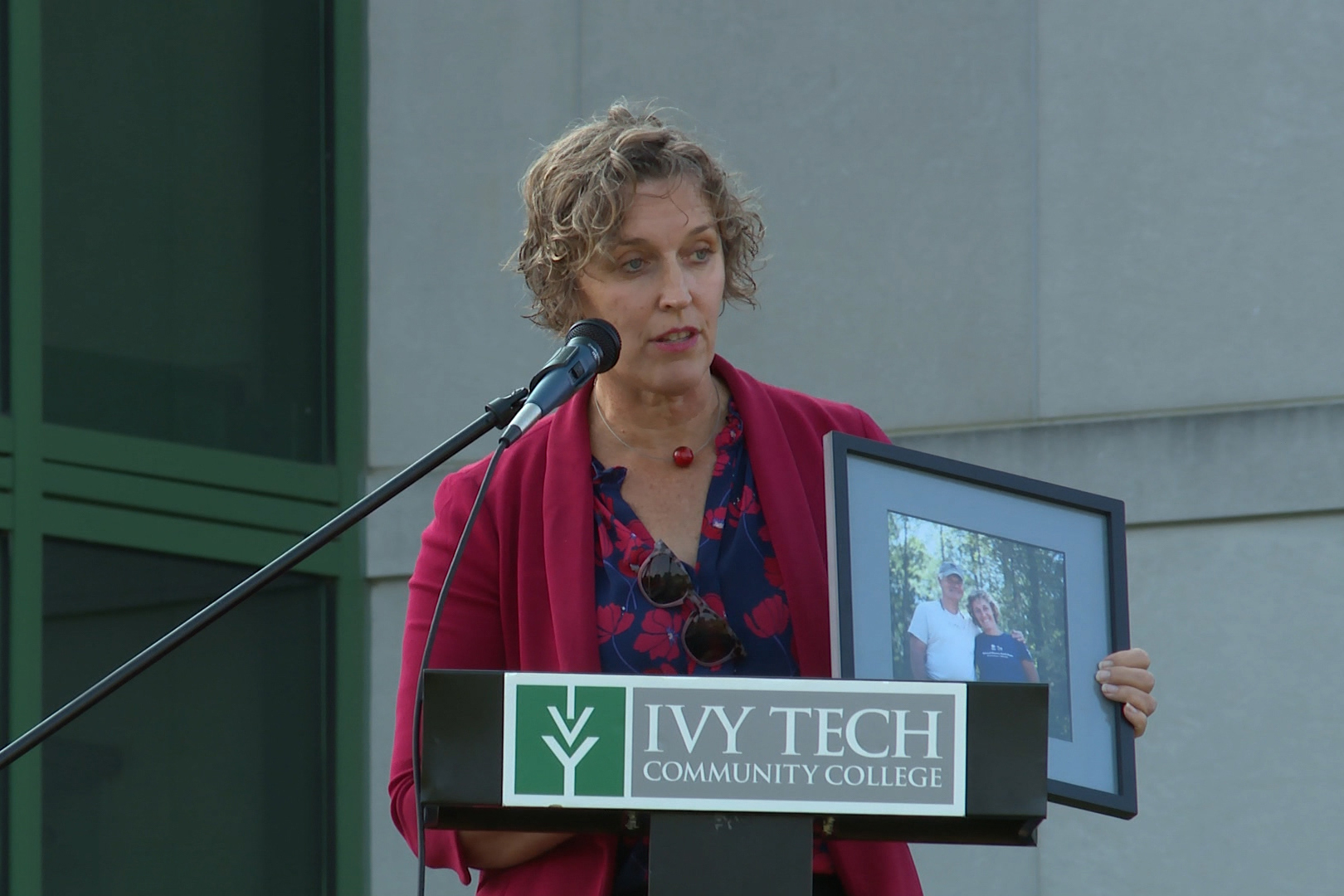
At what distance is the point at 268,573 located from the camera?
6.02 feet

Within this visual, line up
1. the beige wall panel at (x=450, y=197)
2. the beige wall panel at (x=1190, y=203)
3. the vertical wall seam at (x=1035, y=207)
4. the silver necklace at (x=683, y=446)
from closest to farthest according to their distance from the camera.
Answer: the silver necklace at (x=683, y=446)
the beige wall panel at (x=1190, y=203)
the vertical wall seam at (x=1035, y=207)
the beige wall panel at (x=450, y=197)

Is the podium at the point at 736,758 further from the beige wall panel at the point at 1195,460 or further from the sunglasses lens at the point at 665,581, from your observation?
the beige wall panel at the point at 1195,460

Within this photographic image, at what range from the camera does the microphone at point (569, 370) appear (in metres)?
1.85

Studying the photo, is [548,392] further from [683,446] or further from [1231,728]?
[1231,728]

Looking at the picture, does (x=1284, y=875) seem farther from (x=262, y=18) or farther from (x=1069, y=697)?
(x=262, y=18)

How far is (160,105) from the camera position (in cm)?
512

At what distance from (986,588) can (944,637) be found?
78 millimetres

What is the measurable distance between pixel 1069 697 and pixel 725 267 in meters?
0.82

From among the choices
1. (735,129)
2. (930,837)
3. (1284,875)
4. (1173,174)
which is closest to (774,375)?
(735,129)

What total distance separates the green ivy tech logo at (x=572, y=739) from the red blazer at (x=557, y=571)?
51cm

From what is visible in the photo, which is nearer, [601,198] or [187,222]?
[601,198]

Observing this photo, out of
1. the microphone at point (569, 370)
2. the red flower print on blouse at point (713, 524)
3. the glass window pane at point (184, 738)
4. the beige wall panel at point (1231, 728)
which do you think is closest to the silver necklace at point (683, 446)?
the red flower print on blouse at point (713, 524)

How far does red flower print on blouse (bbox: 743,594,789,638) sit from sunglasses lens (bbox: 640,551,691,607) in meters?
0.09

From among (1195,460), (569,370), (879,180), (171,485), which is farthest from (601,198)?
(171,485)
